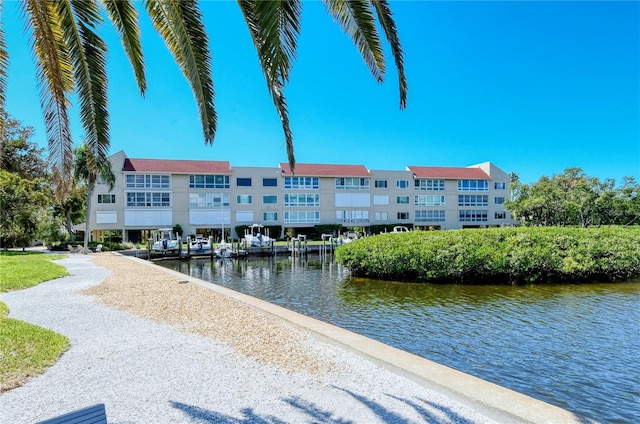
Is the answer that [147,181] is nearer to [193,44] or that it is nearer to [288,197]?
[288,197]

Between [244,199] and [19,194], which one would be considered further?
[244,199]

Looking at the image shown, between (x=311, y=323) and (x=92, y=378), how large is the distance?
3.71 m

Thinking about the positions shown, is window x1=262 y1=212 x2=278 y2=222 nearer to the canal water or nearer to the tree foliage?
the tree foliage

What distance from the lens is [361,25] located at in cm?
421

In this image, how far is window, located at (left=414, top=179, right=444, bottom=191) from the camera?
59281 millimetres

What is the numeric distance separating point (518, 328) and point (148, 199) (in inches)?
1858

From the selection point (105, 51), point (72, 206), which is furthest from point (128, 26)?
point (72, 206)

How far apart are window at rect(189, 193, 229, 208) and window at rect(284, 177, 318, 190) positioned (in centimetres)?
876

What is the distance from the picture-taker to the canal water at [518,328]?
6.00 m

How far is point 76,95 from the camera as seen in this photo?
5516mm

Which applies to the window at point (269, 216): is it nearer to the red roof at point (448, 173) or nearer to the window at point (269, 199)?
the window at point (269, 199)

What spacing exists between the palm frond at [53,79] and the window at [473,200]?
60813 mm

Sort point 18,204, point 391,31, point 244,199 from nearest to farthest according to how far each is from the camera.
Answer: point 391,31, point 18,204, point 244,199

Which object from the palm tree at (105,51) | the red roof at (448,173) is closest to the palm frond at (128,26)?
the palm tree at (105,51)
